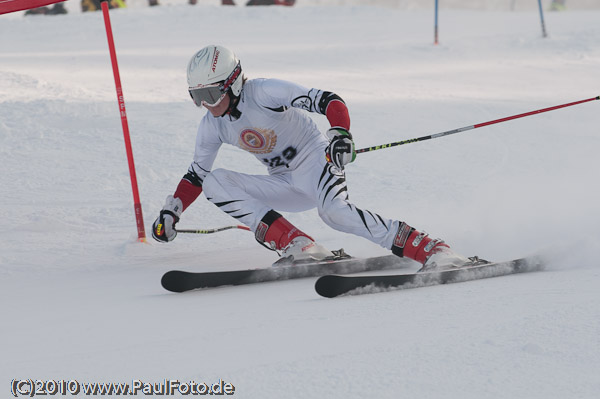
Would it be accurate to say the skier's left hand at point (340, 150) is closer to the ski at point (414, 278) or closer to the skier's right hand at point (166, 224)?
the ski at point (414, 278)

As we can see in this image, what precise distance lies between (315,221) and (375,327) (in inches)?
118

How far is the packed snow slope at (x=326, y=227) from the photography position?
2564mm

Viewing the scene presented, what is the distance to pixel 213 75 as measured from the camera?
410cm

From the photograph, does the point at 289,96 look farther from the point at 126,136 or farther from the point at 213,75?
the point at 126,136

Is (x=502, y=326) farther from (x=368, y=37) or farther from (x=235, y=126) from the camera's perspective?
(x=368, y=37)

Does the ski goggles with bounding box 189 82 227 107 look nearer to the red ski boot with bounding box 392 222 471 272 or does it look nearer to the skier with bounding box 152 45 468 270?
the skier with bounding box 152 45 468 270

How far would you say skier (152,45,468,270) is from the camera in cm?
405

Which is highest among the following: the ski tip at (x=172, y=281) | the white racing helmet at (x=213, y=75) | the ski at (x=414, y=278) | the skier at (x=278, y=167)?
the white racing helmet at (x=213, y=75)

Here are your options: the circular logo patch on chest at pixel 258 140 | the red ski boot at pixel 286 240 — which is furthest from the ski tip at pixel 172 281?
the circular logo patch on chest at pixel 258 140

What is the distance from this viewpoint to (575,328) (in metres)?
2.73

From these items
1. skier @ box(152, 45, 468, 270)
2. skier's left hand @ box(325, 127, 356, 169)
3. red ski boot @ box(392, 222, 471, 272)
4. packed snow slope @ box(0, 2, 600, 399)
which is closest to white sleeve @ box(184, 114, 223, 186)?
skier @ box(152, 45, 468, 270)

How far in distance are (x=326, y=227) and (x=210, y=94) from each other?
6.25 ft

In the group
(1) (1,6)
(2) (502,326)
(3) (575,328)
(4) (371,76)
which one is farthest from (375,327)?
(4) (371,76)

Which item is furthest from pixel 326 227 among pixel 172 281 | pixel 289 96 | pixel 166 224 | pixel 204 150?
pixel 172 281
